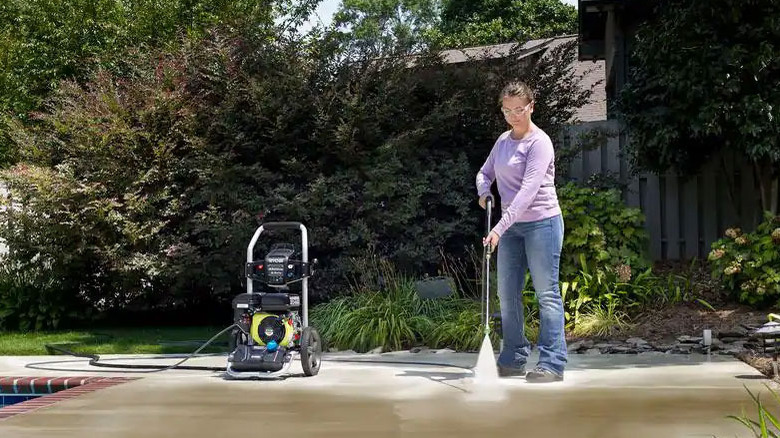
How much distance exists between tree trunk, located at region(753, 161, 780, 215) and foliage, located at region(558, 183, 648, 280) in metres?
1.28

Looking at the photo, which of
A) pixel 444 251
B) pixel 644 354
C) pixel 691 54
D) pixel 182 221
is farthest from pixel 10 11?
pixel 644 354

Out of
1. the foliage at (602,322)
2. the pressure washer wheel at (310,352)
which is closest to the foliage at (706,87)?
the foliage at (602,322)

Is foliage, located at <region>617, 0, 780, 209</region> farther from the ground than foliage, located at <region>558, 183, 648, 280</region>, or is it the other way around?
foliage, located at <region>617, 0, 780, 209</region>

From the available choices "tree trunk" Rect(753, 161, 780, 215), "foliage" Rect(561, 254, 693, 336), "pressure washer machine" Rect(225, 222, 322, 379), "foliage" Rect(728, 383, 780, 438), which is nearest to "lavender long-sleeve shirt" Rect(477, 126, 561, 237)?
"pressure washer machine" Rect(225, 222, 322, 379)

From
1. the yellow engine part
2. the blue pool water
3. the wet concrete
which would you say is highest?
the yellow engine part

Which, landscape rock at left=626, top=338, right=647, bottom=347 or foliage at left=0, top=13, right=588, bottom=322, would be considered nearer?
landscape rock at left=626, top=338, right=647, bottom=347

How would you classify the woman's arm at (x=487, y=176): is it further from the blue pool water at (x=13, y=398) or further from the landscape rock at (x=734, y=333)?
the blue pool water at (x=13, y=398)

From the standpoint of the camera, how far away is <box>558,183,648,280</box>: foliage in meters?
7.73

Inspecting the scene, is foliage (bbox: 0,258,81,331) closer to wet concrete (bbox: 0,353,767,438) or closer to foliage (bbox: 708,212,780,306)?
wet concrete (bbox: 0,353,767,438)

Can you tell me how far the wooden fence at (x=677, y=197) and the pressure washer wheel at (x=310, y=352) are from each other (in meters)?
4.05

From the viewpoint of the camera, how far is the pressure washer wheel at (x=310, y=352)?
5477mm

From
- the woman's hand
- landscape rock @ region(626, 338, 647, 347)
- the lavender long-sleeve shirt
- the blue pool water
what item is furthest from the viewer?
landscape rock @ region(626, 338, 647, 347)

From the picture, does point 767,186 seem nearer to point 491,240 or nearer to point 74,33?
point 491,240

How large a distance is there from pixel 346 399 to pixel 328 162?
4024 millimetres
